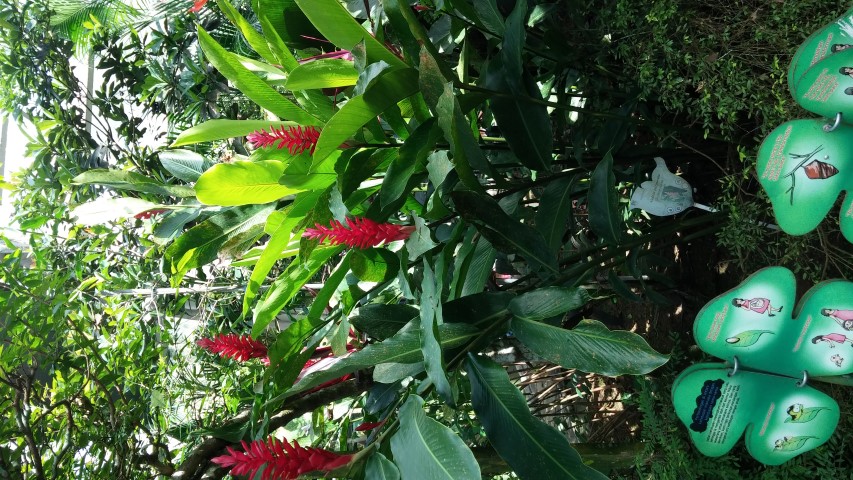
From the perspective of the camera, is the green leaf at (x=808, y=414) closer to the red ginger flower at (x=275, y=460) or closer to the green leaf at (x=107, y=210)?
the red ginger flower at (x=275, y=460)

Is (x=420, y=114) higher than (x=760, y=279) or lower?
higher

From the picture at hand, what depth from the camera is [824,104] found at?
989 millimetres

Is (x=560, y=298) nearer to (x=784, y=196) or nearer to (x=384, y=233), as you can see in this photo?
(x=384, y=233)

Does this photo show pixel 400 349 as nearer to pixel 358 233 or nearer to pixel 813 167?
pixel 358 233

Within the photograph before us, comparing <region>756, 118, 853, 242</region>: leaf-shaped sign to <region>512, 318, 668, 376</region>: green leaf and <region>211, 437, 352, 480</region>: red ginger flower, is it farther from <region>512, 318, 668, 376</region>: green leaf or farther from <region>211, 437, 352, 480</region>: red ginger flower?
<region>211, 437, 352, 480</region>: red ginger flower

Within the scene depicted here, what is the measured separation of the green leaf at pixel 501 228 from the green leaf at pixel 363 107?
0.17 m

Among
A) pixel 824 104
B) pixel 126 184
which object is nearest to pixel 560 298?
pixel 824 104

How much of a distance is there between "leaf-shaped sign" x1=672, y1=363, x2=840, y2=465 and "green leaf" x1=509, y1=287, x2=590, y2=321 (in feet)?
1.16

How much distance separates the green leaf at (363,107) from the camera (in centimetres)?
92

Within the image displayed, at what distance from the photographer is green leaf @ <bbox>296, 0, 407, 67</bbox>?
984mm

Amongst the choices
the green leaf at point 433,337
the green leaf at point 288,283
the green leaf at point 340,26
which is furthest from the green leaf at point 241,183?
the green leaf at point 433,337

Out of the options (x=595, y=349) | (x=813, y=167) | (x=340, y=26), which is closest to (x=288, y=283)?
(x=340, y=26)

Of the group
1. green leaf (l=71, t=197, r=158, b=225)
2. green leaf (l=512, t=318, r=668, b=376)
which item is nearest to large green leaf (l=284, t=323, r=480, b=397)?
green leaf (l=512, t=318, r=668, b=376)

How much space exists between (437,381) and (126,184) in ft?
3.00
